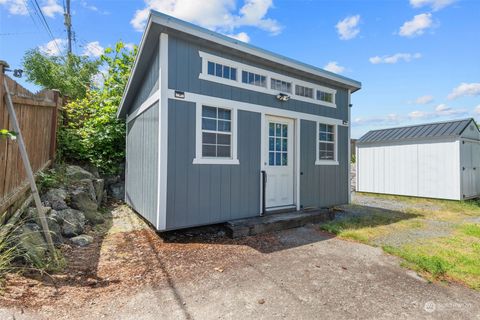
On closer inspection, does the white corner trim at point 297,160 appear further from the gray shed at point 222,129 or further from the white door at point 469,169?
the white door at point 469,169

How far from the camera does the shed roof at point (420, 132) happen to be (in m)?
9.51

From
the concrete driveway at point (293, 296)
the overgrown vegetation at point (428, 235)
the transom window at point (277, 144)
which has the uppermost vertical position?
the transom window at point (277, 144)

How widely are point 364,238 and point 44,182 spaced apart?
6.23 m

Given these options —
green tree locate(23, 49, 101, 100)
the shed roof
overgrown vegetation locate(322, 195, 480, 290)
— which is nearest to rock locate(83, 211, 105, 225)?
overgrown vegetation locate(322, 195, 480, 290)

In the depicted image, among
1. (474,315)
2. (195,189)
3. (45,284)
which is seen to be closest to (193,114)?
(195,189)

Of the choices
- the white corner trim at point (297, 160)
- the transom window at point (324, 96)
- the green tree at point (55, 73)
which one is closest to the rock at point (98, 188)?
the white corner trim at point (297, 160)

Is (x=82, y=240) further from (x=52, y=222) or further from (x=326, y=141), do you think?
(x=326, y=141)

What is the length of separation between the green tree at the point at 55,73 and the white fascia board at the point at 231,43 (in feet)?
36.6

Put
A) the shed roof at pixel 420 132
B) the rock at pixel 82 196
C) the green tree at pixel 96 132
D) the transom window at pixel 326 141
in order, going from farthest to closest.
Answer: the shed roof at pixel 420 132 < the green tree at pixel 96 132 < the transom window at pixel 326 141 < the rock at pixel 82 196

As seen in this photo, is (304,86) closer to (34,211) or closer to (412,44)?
(412,44)

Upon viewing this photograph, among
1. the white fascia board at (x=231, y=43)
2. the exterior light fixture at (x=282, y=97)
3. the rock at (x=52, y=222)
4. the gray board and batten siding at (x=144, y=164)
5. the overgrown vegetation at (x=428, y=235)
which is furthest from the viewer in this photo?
the exterior light fixture at (x=282, y=97)

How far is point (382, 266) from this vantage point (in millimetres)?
3518

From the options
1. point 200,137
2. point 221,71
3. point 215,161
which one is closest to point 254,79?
point 221,71

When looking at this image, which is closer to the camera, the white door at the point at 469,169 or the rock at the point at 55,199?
the rock at the point at 55,199
